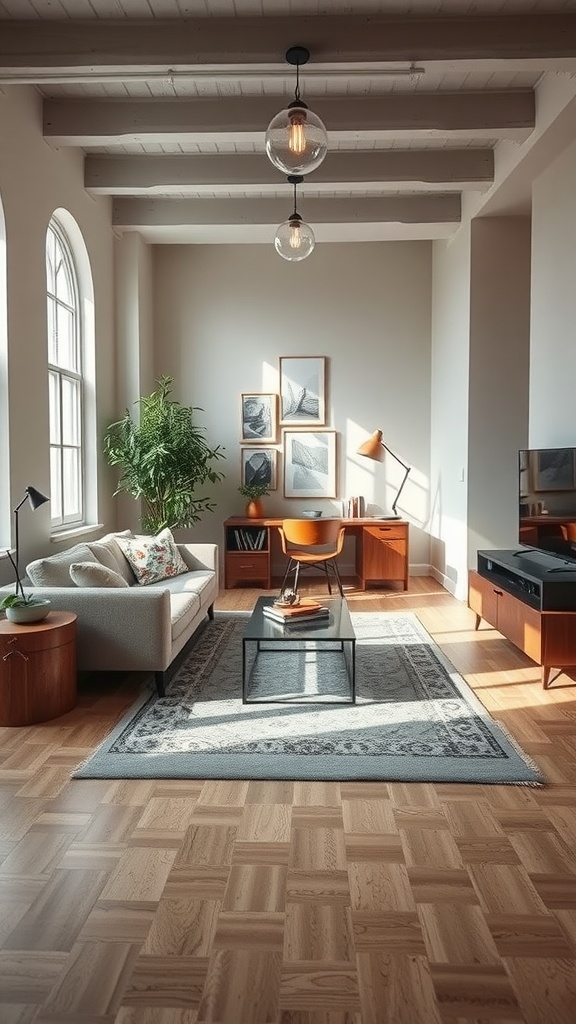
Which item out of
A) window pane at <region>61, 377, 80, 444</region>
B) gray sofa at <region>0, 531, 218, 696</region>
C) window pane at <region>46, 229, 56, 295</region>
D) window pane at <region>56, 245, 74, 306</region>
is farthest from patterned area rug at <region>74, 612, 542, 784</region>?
window pane at <region>56, 245, 74, 306</region>

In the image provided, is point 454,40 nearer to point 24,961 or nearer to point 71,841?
point 71,841

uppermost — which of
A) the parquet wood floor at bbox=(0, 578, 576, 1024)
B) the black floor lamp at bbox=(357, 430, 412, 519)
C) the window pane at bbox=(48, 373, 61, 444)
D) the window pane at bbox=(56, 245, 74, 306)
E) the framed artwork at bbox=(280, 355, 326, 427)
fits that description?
the window pane at bbox=(56, 245, 74, 306)

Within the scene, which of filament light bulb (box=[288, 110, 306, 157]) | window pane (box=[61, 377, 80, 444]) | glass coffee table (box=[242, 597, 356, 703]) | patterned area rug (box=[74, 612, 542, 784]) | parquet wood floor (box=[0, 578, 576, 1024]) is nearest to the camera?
parquet wood floor (box=[0, 578, 576, 1024])

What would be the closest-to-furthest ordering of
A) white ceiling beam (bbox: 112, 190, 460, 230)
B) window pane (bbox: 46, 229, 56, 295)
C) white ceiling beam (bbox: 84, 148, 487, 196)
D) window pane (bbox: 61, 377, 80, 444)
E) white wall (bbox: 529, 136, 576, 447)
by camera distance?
white wall (bbox: 529, 136, 576, 447) < window pane (bbox: 46, 229, 56, 295) < white ceiling beam (bbox: 84, 148, 487, 196) < window pane (bbox: 61, 377, 80, 444) < white ceiling beam (bbox: 112, 190, 460, 230)

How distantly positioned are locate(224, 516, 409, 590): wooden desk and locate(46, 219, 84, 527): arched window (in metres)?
1.67

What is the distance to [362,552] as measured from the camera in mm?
7527

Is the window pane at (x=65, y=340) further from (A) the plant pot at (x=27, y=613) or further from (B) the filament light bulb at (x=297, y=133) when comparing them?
(B) the filament light bulb at (x=297, y=133)

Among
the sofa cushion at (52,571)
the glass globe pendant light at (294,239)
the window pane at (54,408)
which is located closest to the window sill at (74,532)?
the window pane at (54,408)

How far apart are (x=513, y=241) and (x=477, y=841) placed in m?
5.38

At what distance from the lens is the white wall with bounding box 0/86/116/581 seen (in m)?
4.61

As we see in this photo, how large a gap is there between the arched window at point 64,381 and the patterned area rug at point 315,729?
203 cm

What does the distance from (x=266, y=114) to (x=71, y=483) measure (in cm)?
316

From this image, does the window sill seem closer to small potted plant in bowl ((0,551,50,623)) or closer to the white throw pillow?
the white throw pillow

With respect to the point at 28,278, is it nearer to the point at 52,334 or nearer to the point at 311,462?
the point at 52,334
